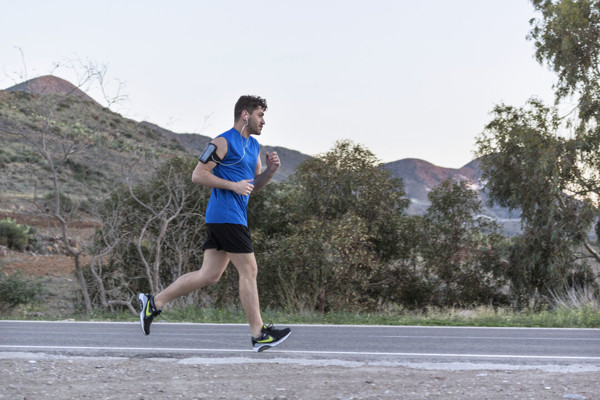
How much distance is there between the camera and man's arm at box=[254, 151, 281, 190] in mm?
6504

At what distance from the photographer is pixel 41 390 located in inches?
217

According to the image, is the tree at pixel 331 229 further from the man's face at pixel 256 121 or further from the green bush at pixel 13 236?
the green bush at pixel 13 236

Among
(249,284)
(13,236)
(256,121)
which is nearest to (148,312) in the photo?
(249,284)

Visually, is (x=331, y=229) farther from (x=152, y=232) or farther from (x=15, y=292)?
(x=15, y=292)

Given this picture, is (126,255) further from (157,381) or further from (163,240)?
(157,381)

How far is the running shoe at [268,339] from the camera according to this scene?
6.75m

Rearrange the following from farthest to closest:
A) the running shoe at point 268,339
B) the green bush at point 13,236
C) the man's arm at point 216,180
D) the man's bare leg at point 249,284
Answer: the green bush at point 13,236, the running shoe at point 268,339, the man's bare leg at point 249,284, the man's arm at point 216,180

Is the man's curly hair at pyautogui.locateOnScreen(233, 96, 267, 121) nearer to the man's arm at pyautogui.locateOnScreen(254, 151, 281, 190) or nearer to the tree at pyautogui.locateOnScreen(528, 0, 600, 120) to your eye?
→ the man's arm at pyautogui.locateOnScreen(254, 151, 281, 190)

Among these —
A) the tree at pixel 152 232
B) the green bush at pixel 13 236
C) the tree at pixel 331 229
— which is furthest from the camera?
the green bush at pixel 13 236

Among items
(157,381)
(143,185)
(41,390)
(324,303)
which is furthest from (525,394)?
A: (143,185)

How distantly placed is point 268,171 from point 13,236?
123ft

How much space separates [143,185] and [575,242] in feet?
43.8

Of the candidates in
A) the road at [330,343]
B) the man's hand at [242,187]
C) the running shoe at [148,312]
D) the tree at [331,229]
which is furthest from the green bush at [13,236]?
the man's hand at [242,187]

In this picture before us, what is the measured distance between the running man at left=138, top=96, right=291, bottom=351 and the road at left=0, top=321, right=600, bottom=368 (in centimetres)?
70
